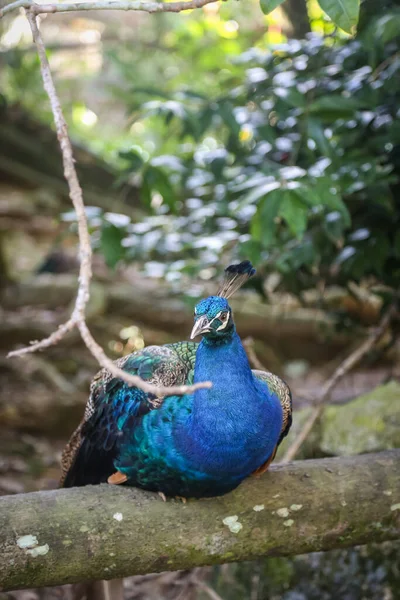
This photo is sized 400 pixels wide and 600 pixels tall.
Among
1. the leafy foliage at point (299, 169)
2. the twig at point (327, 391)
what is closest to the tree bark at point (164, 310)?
the leafy foliage at point (299, 169)

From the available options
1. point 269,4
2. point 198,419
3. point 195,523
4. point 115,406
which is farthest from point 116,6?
point 195,523

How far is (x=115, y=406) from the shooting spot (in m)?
2.32

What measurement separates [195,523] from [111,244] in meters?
1.37

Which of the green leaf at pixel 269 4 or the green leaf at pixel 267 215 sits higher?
the green leaf at pixel 269 4

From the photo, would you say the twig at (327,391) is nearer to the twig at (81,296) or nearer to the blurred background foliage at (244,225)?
the blurred background foliage at (244,225)

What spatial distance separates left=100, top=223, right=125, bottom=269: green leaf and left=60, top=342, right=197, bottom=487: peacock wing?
0.65m

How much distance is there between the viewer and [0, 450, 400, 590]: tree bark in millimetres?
1952

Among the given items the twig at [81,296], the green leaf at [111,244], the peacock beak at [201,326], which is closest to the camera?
the twig at [81,296]

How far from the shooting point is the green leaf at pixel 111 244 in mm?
2988

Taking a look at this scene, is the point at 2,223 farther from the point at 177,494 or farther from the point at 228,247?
the point at 177,494

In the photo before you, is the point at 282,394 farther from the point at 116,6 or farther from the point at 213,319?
the point at 116,6

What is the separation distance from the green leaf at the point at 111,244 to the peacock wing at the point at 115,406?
65 cm

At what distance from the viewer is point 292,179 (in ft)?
8.57

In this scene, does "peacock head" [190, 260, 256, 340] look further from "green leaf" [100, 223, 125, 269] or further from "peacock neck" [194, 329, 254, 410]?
"green leaf" [100, 223, 125, 269]
